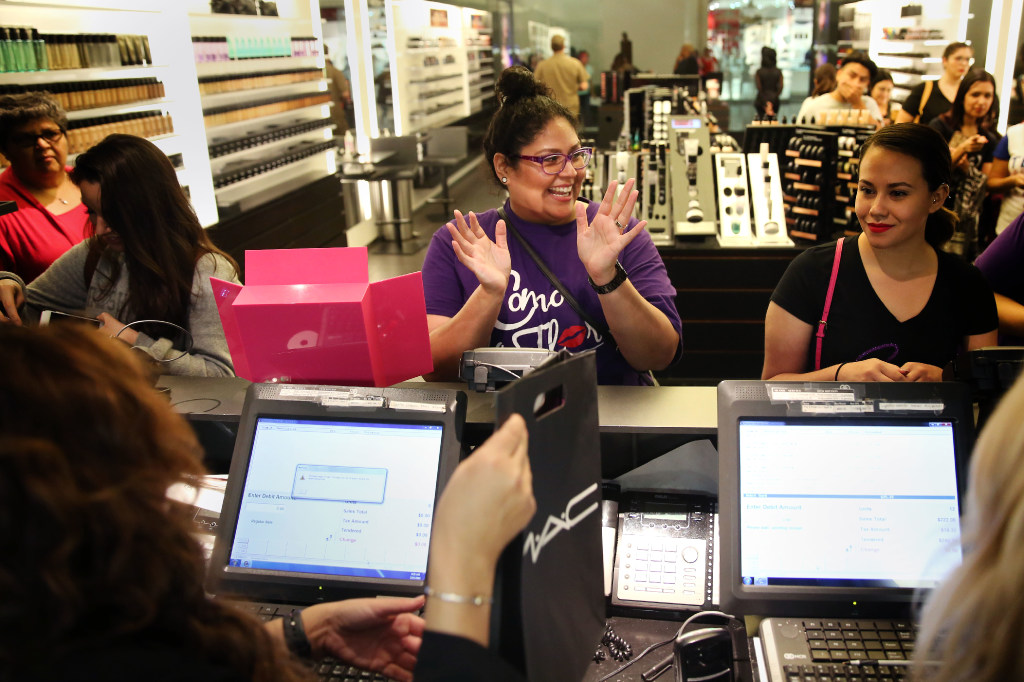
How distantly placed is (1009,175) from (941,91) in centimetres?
184

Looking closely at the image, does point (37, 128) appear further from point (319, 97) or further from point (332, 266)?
point (319, 97)

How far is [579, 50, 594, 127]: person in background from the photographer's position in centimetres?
1241

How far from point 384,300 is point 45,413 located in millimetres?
790

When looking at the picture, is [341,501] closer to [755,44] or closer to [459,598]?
[459,598]

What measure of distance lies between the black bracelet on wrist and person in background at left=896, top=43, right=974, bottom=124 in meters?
6.29

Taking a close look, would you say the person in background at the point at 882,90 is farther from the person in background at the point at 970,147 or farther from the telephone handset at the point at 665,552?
the telephone handset at the point at 665,552

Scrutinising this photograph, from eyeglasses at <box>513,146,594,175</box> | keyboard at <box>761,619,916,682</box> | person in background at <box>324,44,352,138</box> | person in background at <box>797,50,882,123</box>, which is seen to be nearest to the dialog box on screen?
keyboard at <box>761,619,916,682</box>

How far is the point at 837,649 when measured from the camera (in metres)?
1.18

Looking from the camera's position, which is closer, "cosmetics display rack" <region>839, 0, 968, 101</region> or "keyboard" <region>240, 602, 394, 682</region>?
"keyboard" <region>240, 602, 394, 682</region>

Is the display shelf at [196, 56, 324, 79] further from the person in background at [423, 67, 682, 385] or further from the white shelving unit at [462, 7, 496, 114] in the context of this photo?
the person in background at [423, 67, 682, 385]

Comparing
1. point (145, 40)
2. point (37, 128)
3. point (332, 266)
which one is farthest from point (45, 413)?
point (145, 40)

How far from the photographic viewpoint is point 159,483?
817mm

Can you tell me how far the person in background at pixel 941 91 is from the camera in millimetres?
5910

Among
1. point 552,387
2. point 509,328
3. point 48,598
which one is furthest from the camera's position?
point 509,328
